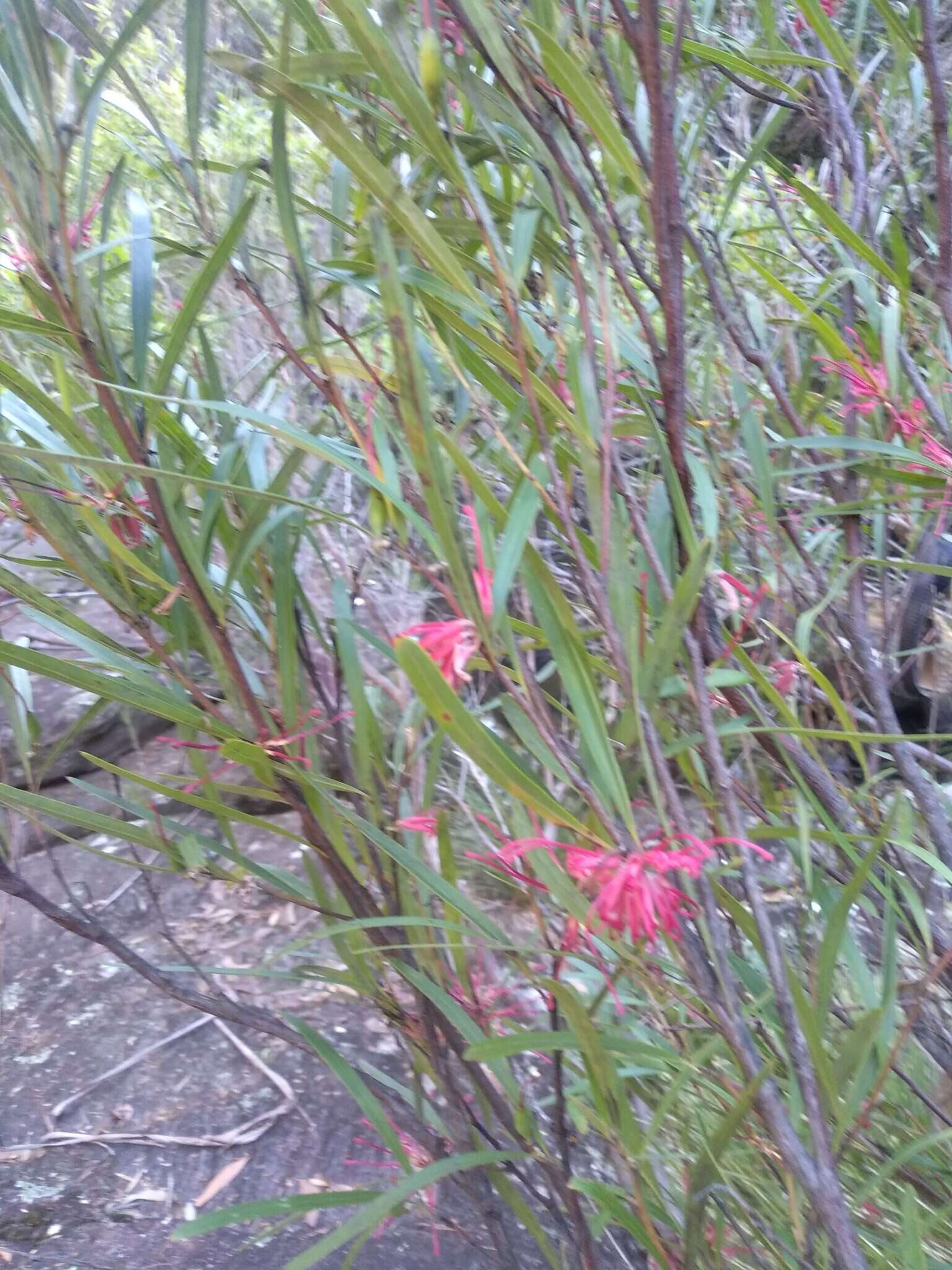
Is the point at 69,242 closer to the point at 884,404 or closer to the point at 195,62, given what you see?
the point at 195,62

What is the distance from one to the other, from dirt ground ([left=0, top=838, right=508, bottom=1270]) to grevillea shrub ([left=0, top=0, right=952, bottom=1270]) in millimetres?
280

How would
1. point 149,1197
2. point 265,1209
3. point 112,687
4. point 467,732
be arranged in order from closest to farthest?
point 467,732, point 112,687, point 265,1209, point 149,1197

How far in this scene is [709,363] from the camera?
0.61m

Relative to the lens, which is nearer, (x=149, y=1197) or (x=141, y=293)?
(x=141, y=293)

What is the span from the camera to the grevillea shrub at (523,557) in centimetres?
33

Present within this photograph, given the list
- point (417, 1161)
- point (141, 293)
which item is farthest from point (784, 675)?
point (417, 1161)

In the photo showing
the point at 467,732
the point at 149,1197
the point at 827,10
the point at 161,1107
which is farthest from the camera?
the point at 161,1107

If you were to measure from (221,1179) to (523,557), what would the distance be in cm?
106

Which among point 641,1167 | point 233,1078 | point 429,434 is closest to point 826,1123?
point 641,1167

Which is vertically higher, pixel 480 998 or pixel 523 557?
pixel 523 557

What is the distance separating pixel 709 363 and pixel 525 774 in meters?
0.40

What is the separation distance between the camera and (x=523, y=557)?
1.11 ft

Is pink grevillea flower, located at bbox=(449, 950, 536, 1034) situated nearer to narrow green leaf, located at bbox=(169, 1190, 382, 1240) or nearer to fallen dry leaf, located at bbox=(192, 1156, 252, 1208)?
narrow green leaf, located at bbox=(169, 1190, 382, 1240)

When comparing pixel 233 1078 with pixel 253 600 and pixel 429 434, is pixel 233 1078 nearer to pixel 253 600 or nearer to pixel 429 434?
pixel 253 600
